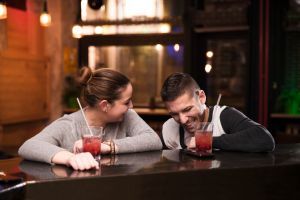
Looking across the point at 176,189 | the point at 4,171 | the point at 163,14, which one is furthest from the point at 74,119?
the point at 163,14

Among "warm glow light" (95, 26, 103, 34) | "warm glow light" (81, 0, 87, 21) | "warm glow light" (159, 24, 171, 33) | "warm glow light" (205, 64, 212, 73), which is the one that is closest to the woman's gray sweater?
"warm glow light" (205, 64, 212, 73)

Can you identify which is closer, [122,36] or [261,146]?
[261,146]

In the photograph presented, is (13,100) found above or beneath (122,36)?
beneath

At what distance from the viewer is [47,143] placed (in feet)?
6.35

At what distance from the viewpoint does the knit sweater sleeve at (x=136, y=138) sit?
6.89 ft

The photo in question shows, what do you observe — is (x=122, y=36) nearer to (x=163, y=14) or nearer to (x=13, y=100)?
(x=163, y=14)

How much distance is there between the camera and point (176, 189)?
166 cm

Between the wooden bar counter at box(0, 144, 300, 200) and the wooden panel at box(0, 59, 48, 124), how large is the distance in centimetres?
432

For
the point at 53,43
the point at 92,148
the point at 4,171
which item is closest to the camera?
the point at 4,171

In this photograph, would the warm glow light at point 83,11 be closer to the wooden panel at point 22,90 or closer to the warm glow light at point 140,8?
the warm glow light at point 140,8

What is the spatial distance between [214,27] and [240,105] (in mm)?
1107

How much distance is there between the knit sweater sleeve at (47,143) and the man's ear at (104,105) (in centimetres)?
17

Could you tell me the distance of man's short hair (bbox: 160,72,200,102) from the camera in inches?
90.8

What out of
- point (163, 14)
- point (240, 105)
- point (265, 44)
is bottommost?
point (240, 105)
